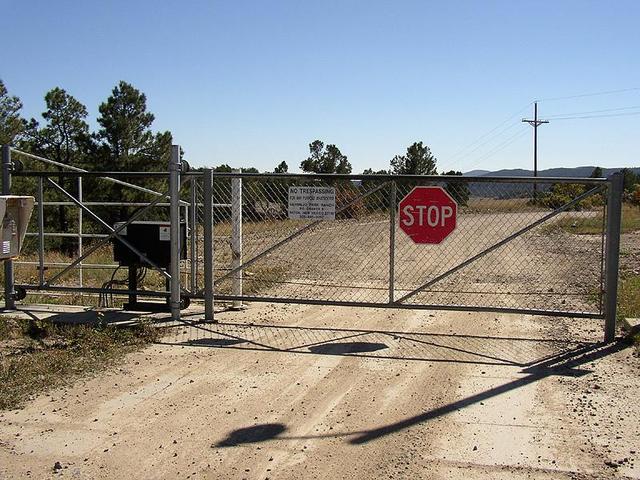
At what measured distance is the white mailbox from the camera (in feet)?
21.7

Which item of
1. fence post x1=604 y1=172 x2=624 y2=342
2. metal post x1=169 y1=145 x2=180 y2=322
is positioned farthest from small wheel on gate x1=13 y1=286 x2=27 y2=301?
fence post x1=604 y1=172 x2=624 y2=342

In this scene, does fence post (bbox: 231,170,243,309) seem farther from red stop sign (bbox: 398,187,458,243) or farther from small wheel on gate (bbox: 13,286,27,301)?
small wheel on gate (bbox: 13,286,27,301)

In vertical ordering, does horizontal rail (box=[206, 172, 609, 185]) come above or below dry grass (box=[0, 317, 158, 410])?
above

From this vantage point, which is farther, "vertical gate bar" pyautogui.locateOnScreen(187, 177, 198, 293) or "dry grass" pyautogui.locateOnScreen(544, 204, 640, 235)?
"dry grass" pyautogui.locateOnScreen(544, 204, 640, 235)

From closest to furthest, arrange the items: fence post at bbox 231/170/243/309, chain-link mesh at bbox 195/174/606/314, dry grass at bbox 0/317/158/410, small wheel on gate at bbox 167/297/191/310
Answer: dry grass at bbox 0/317/158/410 → chain-link mesh at bbox 195/174/606/314 → small wheel on gate at bbox 167/297/191/310 → fence post at bbox 231/170/243/309

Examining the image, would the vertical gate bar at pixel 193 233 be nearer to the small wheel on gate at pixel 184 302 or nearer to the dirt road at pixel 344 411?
the small wheel on gate at pixel 184 302

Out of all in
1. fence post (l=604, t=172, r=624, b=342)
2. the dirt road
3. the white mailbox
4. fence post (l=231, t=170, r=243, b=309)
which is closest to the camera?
the dirt road

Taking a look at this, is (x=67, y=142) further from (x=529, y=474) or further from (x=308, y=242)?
(x=529, y=474)

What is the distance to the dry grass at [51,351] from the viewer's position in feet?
19.0

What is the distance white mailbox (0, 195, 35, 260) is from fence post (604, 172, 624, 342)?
20.8 feet

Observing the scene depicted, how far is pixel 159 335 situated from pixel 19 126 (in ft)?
69.5

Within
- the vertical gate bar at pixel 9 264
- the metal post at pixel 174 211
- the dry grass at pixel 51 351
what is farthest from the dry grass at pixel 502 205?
the vertical gate bar at pixel 9 264

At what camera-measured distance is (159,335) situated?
7.63m

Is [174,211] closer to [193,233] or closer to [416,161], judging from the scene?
[193,233]
